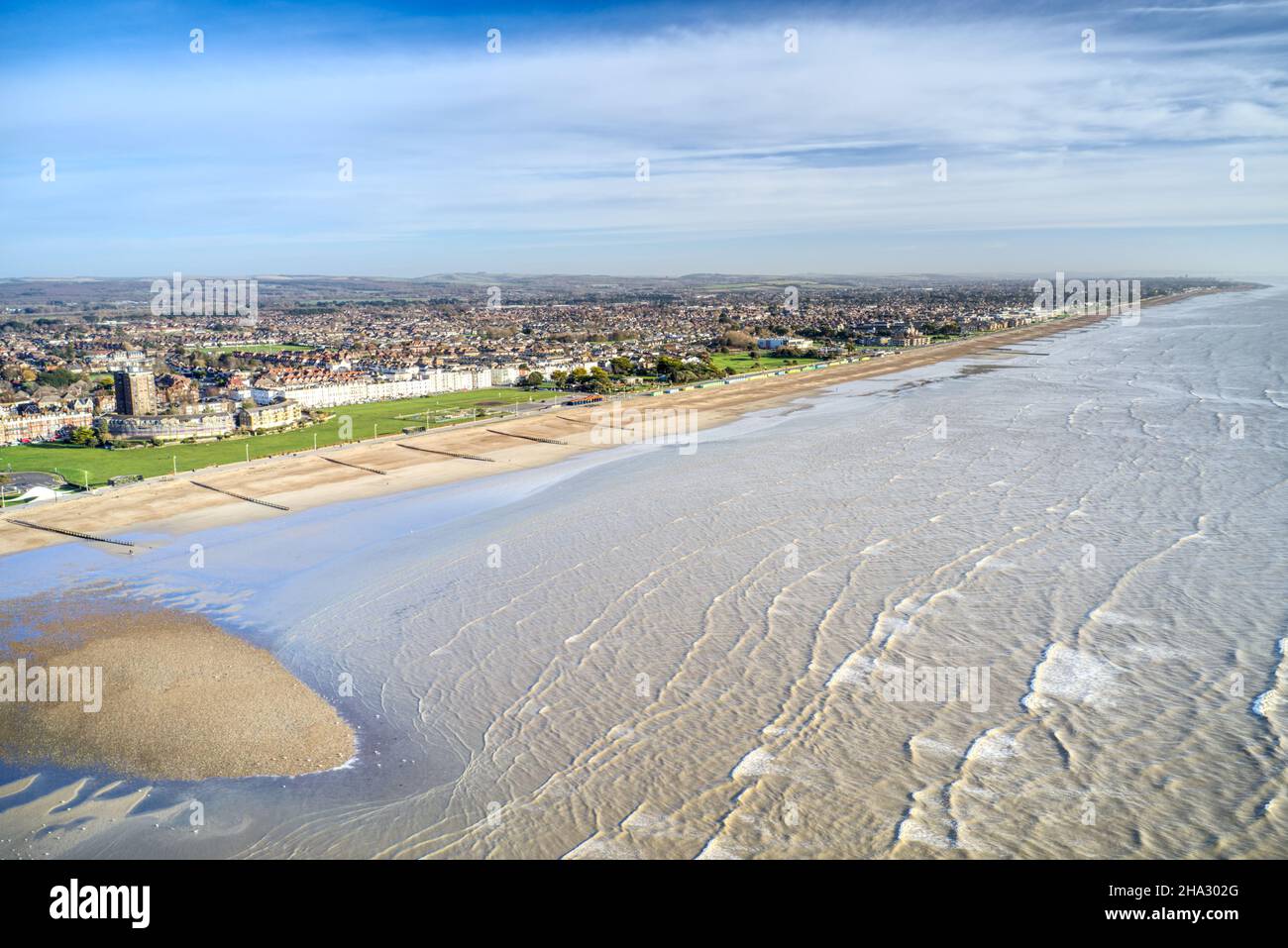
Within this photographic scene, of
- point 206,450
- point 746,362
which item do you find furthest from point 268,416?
point 746,362

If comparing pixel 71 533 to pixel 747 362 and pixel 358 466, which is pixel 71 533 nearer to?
pixel 358 466

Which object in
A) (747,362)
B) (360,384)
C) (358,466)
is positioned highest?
(747,362)

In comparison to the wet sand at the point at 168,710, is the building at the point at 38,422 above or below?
above

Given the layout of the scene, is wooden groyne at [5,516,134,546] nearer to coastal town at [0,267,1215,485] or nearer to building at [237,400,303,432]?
coastal town at [0,267,1215,485]

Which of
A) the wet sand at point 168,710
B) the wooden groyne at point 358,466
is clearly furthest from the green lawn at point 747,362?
the wet sand at point 168,710

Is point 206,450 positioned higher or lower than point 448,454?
higher

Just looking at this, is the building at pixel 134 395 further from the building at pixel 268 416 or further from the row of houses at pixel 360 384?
the row of houses at pixel 360 384

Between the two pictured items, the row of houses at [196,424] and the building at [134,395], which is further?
the building at [134,395]

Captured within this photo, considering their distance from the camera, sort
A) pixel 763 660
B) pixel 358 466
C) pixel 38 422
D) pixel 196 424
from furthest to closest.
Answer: pixel 38 422 < pixel 196 424 < pixel 358 466 < pixel 763 660
